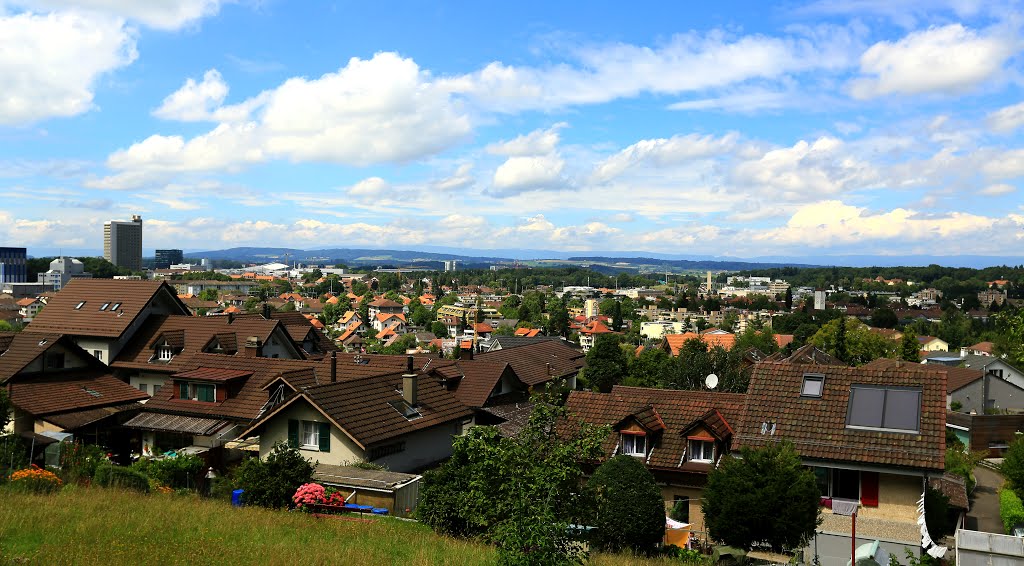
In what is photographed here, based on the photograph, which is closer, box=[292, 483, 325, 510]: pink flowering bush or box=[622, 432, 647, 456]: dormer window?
box=[292, 483, 325, 510]: pink flowering bush

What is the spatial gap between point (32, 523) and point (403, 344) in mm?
100029

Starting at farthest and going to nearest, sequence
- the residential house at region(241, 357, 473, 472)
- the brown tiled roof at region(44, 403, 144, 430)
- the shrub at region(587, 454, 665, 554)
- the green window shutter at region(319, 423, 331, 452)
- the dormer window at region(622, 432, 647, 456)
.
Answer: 1. the brown tiled roof at region(44, 403, 144, 430)
2. the green window shutter at region(319, 423, 331, 452)
3. the residential house at region(241, 357, 473, 472)
4. the dormer window at region(622, 432, 647, 456)
5. the shrub at region(587, 454, 665, 554)

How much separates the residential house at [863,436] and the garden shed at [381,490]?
380 inches

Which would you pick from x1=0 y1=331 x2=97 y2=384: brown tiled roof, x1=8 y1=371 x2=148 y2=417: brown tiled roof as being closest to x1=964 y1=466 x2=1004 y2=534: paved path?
x1=8 y1=371 x2=148 y2=417: brown tiled roof

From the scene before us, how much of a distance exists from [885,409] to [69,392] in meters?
34.2

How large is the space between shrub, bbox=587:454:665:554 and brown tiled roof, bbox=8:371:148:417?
26.0 meters

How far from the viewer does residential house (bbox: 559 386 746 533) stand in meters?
23.0

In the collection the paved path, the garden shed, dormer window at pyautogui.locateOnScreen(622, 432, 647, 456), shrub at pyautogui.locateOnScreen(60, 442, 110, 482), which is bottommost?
the paved path

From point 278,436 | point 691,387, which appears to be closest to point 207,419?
point 278,436

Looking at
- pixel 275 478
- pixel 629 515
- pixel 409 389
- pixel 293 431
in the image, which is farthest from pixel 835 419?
pixel 293 431

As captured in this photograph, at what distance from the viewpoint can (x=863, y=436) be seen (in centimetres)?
2016

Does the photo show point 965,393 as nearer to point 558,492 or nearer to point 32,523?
point 558,492

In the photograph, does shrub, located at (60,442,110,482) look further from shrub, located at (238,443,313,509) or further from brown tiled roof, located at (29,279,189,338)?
brown tiled roof, located at (29,279,189,338)

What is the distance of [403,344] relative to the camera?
374ft
